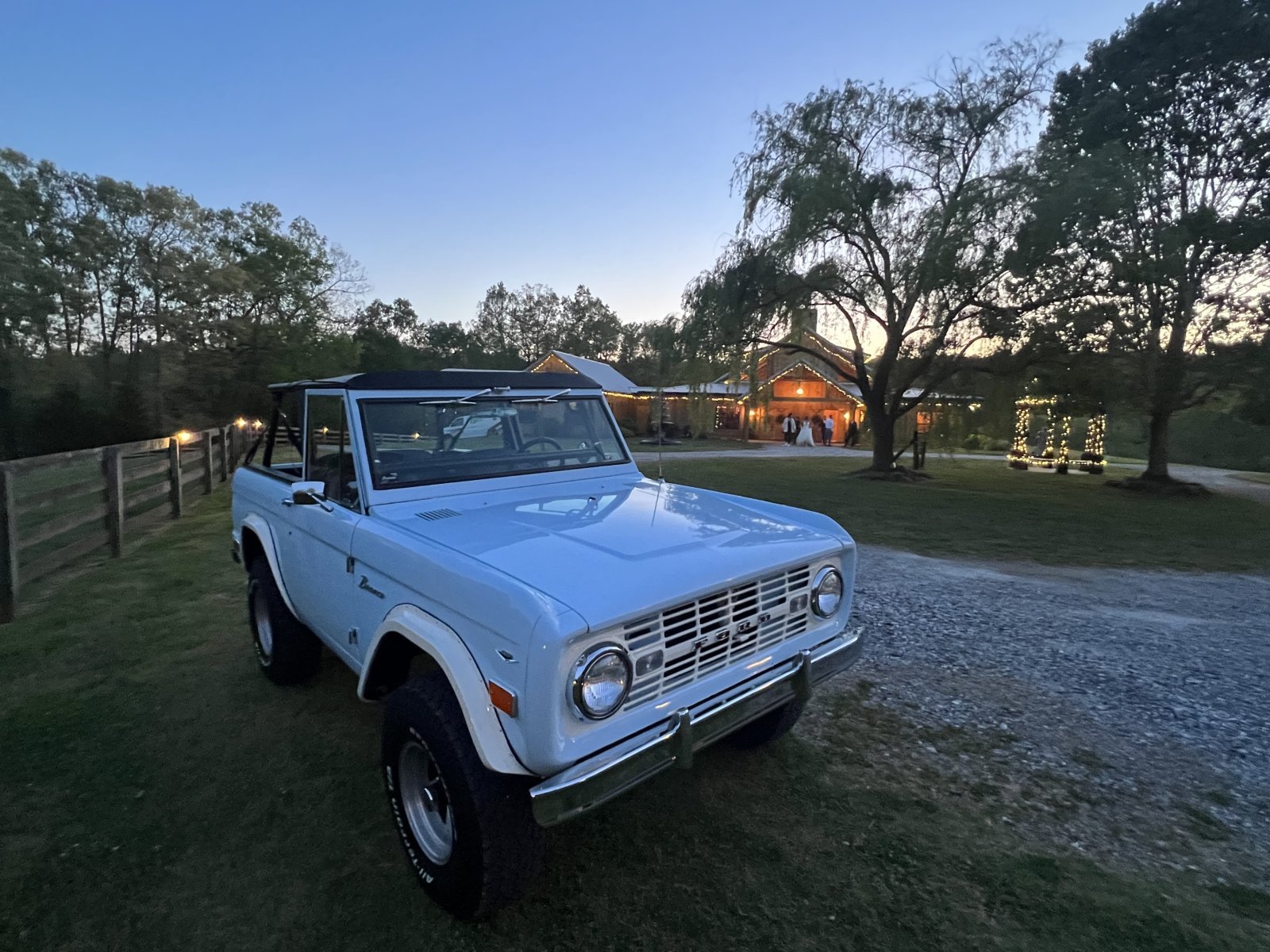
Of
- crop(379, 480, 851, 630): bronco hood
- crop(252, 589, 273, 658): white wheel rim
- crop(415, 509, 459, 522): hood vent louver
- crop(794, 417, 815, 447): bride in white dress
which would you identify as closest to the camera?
crop(379, 480, 851, 630): bronco hood

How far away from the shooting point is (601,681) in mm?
2256

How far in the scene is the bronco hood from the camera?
2.38 metres

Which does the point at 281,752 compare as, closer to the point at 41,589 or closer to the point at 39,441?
the point at 41,589

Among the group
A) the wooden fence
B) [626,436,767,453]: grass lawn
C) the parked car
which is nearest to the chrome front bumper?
the parked car

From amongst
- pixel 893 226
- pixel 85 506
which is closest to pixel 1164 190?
pixel 893 226

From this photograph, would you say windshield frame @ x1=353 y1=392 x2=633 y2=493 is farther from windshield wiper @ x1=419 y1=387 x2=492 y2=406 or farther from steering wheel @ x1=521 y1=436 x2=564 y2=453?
steering wheel @ x1=521 y1=436 x2=564 y2=453

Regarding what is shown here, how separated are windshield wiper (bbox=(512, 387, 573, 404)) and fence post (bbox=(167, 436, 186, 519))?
9442mm

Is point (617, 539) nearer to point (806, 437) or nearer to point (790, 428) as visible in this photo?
point (806, 437)

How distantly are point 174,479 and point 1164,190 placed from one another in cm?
2266

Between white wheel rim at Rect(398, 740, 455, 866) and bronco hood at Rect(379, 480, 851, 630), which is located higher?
bronco hood at Rect(379, 480, 851, 630)

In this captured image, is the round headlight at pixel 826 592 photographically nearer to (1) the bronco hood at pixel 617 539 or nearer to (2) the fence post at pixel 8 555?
(1) the bronco hood at pixel 617 539

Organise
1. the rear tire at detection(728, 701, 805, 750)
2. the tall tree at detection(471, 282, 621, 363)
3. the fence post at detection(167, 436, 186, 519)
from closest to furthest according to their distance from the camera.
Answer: the rear tire at detection(728, 701, 805, 750) → the fence post at detection(167, 436, 186, 519) → the tall tree at detection(471, 282, 621, 363)

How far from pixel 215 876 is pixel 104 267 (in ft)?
111

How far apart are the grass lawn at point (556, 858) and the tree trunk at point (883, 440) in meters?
17.0
